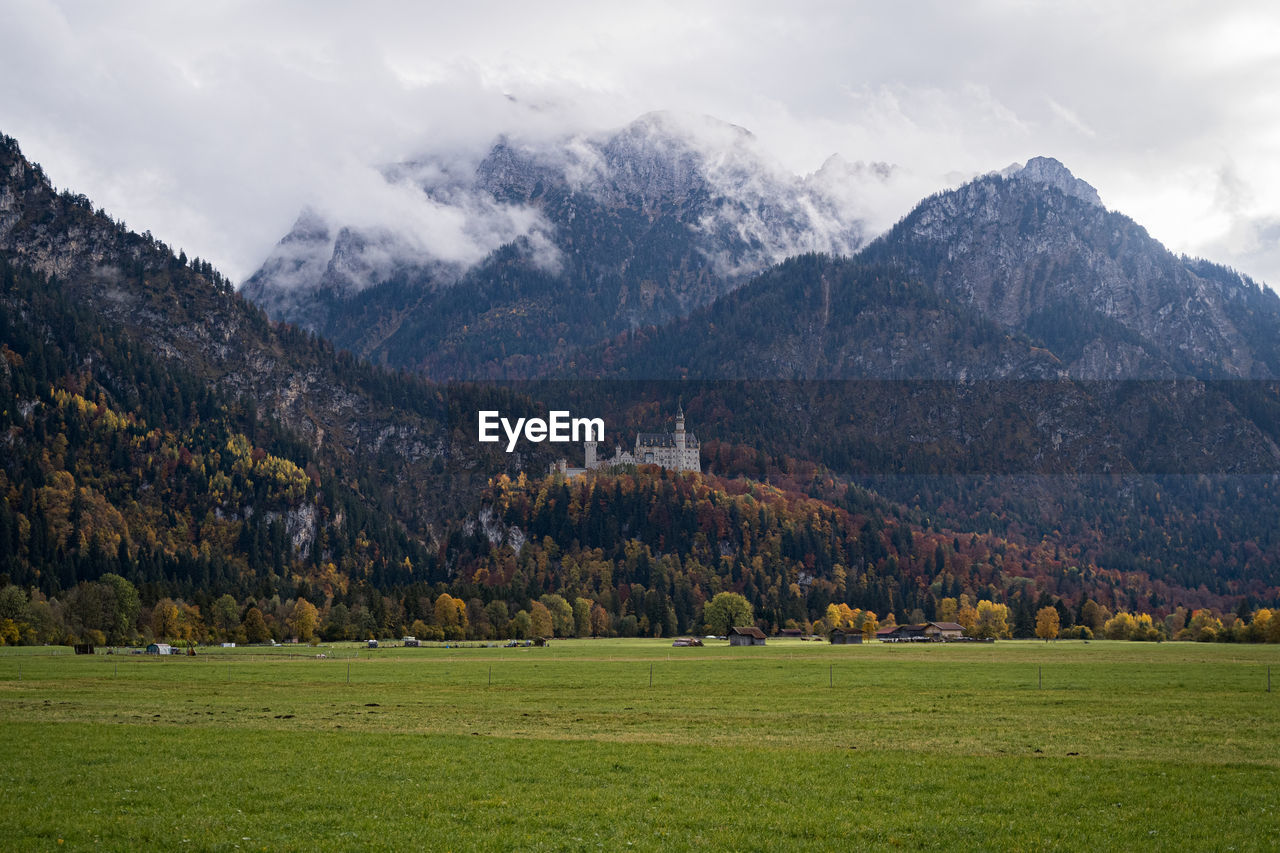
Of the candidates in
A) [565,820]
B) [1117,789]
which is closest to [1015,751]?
[1117,789]

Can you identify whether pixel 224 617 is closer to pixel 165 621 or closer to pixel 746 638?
pixel 165 621

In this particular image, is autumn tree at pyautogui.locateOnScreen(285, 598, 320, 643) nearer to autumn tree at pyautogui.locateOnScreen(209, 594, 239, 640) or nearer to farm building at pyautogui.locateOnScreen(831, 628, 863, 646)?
autumn tree at pyautogui.locateOnScreen(209, 594, 239, 640)

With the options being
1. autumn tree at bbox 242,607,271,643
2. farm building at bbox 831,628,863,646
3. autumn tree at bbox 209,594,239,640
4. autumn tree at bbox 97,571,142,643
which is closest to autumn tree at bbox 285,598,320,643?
autumn tree at bbox 242,607,271,643

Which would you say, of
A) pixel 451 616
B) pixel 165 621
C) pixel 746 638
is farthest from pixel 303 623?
pixel 746 638

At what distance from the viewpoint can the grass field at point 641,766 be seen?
97.3 feet

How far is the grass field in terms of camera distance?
97.3 ft

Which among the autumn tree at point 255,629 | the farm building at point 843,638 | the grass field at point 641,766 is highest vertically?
the autumn tree at point 255,629

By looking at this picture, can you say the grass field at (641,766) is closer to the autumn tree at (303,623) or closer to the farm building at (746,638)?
the farm building at (746,638)

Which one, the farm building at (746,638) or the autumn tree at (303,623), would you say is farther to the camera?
the autumn tree at (303,623)

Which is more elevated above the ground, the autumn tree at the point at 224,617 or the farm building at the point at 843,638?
the autumn tree at the point at 224,617

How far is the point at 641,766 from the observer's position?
39438mm

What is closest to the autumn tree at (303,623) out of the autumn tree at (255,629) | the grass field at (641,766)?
the autumn tree at (255,629)

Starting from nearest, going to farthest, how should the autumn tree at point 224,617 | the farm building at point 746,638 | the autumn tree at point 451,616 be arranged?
the autumn tree at point 224,617
the farm building at point 746,638
the autumn tree at point 451,616

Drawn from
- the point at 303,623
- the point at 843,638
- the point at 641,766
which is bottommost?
the point at 843,638
